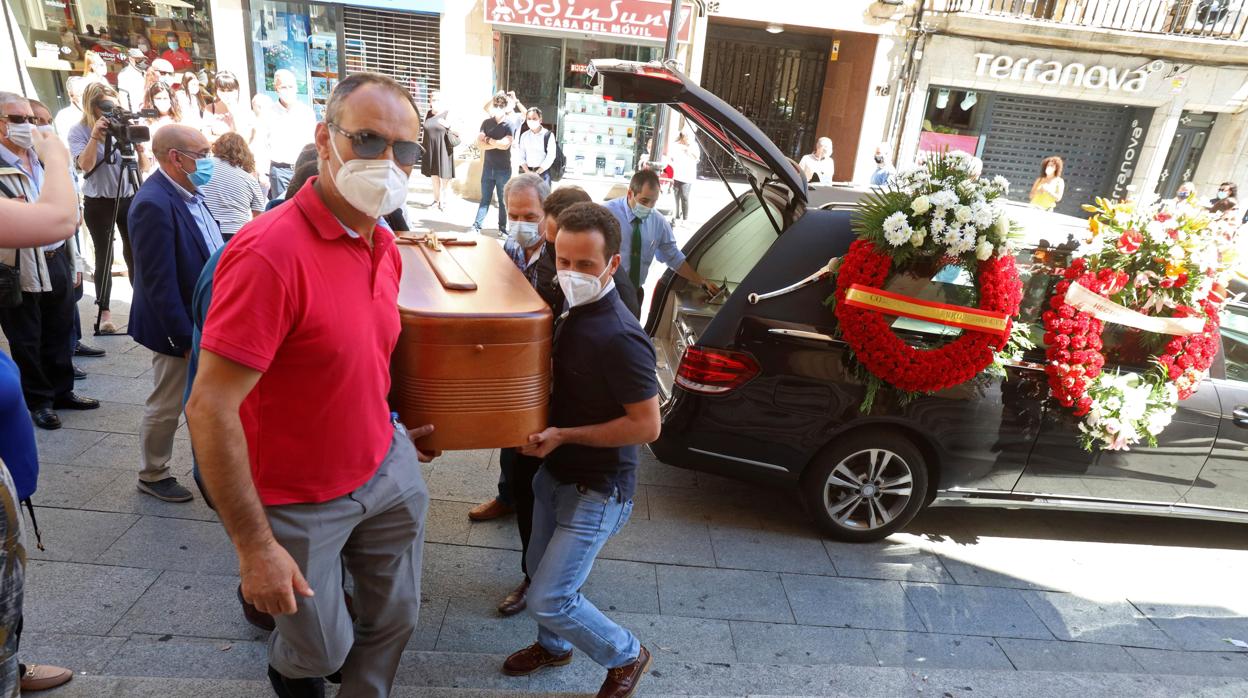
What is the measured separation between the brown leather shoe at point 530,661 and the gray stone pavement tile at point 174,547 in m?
1.42

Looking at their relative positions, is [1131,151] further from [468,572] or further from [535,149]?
[468,572]

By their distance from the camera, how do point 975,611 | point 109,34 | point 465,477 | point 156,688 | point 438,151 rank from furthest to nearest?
point 109,34 < point 438,151 < point 465,477 < point 975,611 < point 156,688

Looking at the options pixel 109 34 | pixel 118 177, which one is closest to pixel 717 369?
pixel 118 177

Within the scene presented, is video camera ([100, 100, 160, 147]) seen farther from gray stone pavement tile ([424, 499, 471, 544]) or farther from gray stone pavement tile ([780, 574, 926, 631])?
gray stone pavement tile ([780, 574, 926, 631])

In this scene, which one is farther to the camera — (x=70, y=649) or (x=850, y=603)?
(x=850, y=603)

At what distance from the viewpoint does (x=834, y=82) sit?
15.0 m

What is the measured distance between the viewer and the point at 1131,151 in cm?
1523

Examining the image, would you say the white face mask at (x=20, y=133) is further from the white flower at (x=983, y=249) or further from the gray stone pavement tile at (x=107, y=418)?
the white flower at (x=983, y=249)

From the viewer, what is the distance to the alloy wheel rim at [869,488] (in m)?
3.97

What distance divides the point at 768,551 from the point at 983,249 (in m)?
1.92

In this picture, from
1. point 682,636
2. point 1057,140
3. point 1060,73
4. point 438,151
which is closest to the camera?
point 682,636

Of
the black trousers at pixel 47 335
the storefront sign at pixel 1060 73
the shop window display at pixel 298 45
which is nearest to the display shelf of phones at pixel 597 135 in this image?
the shop window display at pixel 298 45

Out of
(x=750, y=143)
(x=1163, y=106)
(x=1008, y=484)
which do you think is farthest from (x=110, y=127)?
(x=1163, y=106)

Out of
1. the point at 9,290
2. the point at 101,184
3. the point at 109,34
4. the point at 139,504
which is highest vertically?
the point at 109,34
